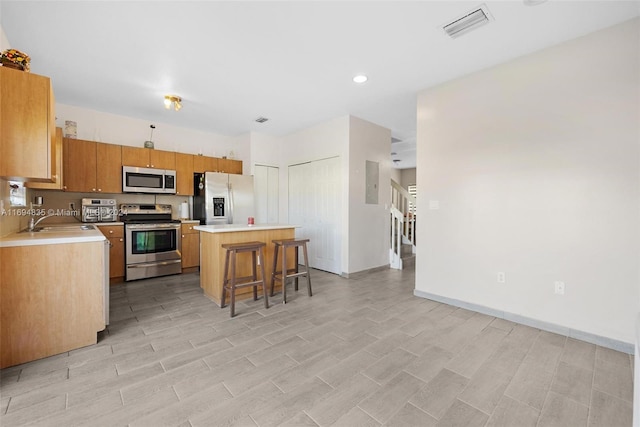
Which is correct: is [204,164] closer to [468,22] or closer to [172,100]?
[172,100]

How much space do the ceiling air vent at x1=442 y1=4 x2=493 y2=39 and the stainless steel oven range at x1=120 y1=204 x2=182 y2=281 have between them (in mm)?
4761

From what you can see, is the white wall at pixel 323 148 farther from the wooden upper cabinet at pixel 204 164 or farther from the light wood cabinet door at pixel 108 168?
the light wood cabinet door at pixel 108 168

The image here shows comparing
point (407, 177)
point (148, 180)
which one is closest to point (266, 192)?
point (148, 180)

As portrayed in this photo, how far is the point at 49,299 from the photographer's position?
85.7 inches

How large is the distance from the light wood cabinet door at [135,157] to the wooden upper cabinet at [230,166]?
1276mm

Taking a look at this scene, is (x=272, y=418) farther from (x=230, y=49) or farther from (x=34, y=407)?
(x=230, y=49)

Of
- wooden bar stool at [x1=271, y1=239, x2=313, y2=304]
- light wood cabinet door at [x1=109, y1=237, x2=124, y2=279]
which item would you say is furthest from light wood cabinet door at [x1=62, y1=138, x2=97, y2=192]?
wooden bar stool at [x1=271, y1=239, x2=313, y2=304]

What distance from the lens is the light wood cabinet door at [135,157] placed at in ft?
15.0

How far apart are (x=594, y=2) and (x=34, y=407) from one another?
4.71 metres

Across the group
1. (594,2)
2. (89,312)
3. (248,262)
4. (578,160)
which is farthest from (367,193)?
(89,312)

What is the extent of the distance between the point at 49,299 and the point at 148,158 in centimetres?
320

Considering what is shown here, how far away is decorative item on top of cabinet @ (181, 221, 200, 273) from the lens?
490 cm

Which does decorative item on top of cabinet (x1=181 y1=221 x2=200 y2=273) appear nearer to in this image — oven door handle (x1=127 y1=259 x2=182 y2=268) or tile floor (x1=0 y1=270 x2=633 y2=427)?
oven door handle (x1=127 y1=259 x2=182 y2=268)

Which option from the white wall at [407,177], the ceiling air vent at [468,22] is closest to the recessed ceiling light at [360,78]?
the ceiling air vent at [468,22]
